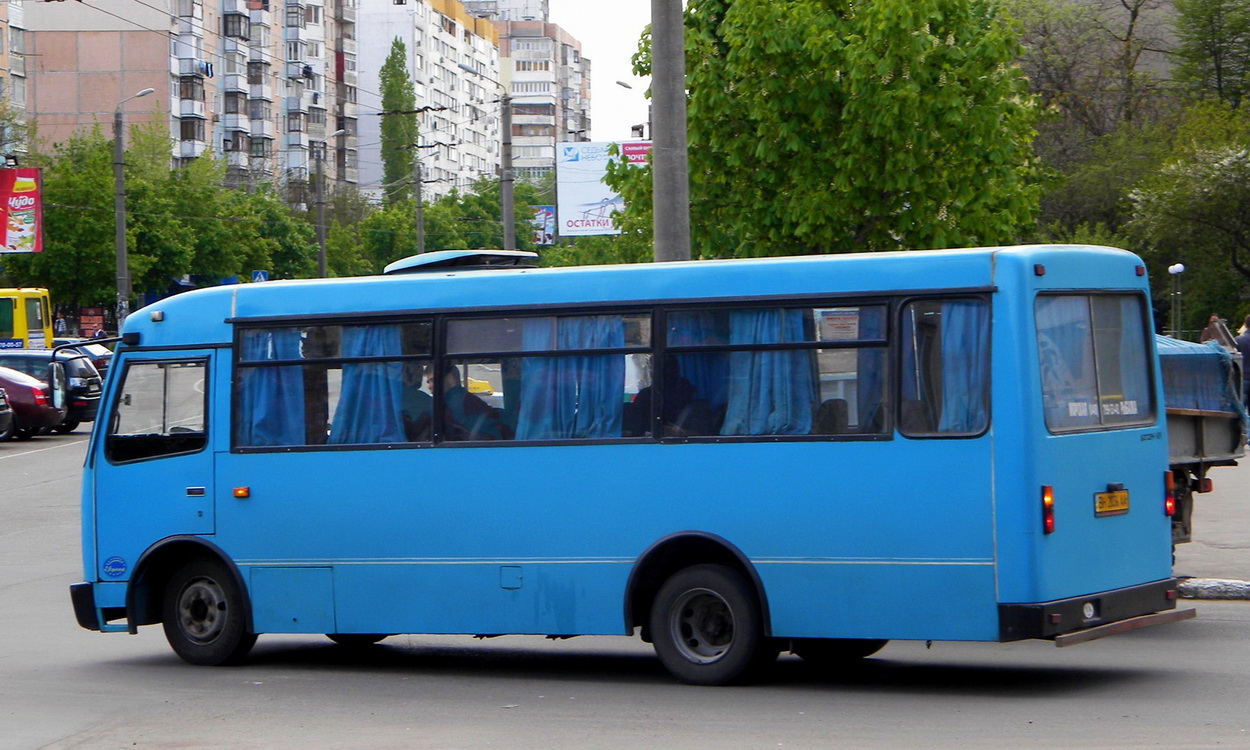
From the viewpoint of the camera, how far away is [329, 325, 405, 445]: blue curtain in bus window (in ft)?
32.9

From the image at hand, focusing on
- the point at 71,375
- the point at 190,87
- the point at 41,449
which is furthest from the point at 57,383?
the point at 190,87

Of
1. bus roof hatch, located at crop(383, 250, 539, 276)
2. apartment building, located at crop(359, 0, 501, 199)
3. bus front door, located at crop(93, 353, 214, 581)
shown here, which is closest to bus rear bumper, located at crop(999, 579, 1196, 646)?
bus roof hatch, located at crop(383, 250, 539, 276)

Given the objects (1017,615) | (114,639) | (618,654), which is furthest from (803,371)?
(114,639)

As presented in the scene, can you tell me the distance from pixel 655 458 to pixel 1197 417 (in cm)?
411

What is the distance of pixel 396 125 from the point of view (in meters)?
121

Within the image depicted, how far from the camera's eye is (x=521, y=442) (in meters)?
9.68

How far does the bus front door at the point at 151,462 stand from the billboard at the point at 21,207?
4048 centimetres

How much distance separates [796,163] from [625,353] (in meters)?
8.11

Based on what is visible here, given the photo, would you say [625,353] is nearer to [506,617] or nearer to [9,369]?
[506,617]

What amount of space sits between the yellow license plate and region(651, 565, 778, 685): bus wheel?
1.83 meters

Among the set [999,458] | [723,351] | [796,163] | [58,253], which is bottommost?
[999,458]

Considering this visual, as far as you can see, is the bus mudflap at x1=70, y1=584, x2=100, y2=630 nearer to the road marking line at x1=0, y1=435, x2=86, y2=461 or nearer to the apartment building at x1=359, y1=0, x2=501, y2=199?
the road marking line at x1=0, y1=435, x2=86, y2=461

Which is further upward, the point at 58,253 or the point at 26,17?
the point at 26,17

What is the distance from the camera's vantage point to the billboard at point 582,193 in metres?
50.1
